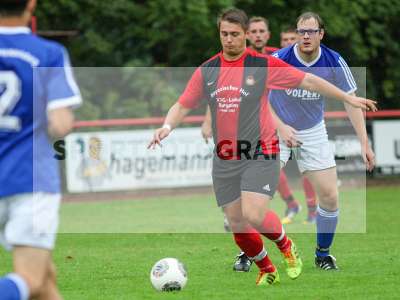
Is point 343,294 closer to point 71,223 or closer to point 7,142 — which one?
point 7,142

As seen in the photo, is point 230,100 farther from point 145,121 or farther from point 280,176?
point 145,121

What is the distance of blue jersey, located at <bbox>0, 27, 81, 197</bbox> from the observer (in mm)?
4828

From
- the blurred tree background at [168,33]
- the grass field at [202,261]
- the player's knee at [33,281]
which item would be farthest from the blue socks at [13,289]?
the blurred tree background at [168,33]

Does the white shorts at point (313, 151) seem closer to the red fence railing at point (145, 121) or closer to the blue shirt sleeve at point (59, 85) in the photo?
the blue shirt sleeve at point (59, 85)

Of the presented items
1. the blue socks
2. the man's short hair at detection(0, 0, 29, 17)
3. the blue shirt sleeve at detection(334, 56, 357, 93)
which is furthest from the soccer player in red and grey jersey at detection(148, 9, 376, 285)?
the blue socks

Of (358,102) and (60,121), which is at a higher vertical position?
(60,121)

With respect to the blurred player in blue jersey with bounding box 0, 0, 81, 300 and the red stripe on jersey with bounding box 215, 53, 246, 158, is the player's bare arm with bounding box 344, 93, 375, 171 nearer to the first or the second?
the red stripe on jersey with bounding box 215, 53, 246, 158

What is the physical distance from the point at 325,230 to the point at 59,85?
15.6 ft

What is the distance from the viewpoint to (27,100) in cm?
488

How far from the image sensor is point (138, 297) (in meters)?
7.58

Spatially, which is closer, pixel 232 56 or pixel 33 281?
pixel 33 281

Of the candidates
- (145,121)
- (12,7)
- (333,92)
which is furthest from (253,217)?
(145,121)

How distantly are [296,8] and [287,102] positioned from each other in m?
13.1

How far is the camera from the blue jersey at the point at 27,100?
4.83 meters
